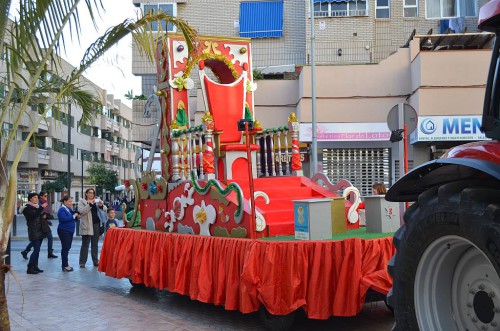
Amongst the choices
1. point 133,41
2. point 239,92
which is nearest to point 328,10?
point 239,92

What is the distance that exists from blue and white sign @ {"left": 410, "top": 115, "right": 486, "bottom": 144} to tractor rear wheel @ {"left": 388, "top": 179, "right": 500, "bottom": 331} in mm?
15506

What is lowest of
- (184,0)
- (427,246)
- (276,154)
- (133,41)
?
(427,246)

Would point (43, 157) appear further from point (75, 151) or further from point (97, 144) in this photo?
point (97, 144)

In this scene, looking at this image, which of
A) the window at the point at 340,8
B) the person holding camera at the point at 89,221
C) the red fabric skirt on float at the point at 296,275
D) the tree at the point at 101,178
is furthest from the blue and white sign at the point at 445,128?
the tree at the point at 101,178

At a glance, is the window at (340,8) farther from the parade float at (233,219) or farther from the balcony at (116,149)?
the balcony at (116,149)

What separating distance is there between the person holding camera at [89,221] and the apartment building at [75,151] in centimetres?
2051

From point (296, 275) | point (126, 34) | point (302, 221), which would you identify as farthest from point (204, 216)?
point (126, 34)

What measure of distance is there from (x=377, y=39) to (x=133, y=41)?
20.0 m

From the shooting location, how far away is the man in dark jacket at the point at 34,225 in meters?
11.8

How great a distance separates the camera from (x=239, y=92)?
390 inches

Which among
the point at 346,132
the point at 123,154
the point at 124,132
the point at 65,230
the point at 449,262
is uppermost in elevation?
the point at 124,132

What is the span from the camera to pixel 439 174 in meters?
3.96

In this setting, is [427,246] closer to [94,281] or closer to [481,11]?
[481,11]

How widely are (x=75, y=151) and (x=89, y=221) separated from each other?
164ft
